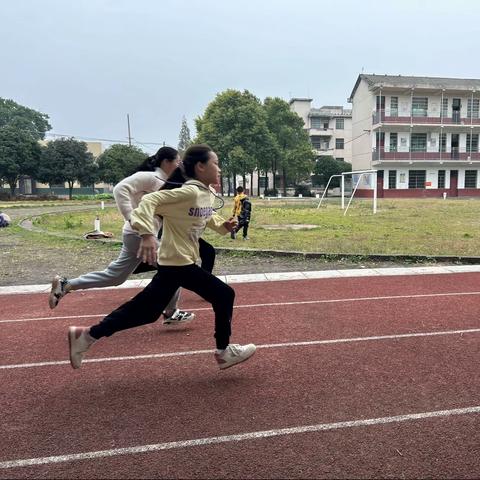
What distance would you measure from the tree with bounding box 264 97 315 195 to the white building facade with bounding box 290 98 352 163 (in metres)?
14.3

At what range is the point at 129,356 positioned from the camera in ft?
14.2

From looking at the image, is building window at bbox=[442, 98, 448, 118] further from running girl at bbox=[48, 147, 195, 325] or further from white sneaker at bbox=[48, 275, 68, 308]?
white sneaker at bbox=[48, 275, 68, 308]

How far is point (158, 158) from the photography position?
456cm

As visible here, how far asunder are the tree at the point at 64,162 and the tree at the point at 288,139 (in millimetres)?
19710

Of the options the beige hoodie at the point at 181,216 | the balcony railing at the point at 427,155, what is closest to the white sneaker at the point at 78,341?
the beige hoodie at the point at 181,216

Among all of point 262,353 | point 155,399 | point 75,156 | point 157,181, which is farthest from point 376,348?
point 75,156

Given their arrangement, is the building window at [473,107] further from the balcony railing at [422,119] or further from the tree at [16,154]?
the tree at [16,154]

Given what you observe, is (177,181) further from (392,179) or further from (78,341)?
(392,179)

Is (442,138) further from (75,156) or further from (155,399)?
(155,399)

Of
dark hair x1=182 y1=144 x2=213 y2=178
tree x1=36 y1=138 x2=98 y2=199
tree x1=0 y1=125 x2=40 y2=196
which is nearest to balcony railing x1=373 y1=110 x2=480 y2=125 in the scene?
tree x1=36 y1=138 x2=98 y2=199

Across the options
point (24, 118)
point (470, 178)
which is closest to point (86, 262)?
point (470, 178)

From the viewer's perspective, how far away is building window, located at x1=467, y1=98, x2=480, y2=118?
46.1 m

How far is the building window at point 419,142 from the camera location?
45.8 m

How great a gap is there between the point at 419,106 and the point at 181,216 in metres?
47.3
